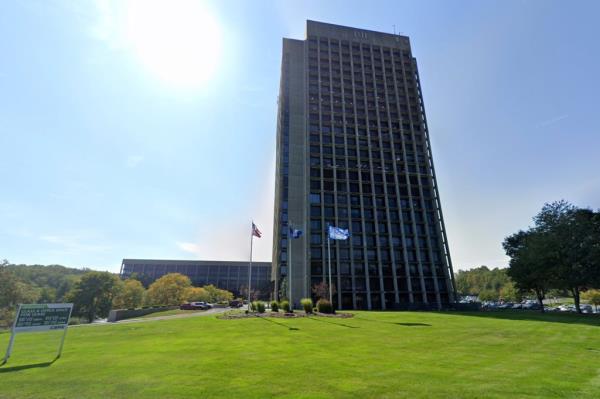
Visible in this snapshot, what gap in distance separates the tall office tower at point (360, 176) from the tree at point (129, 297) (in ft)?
112

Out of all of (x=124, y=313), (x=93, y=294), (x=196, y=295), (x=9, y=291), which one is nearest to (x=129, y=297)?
(x=93, y=294)

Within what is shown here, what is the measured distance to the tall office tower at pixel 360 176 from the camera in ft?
218

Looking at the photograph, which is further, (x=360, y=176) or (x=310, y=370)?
(x=360, y=176)

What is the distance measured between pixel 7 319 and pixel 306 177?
201ft

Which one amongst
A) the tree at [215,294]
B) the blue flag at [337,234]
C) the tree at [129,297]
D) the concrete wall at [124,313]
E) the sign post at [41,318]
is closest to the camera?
the sign post at [41,318]

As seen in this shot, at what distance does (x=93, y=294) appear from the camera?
5928 cm

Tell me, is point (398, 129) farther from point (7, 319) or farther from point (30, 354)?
point (7, 319)

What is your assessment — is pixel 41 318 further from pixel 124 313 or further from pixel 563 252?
pixel 563 252

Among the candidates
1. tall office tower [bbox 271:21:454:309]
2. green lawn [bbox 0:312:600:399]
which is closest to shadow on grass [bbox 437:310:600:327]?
green lawn [bbox 0:312:600:399]

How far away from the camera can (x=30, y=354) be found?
553 inches

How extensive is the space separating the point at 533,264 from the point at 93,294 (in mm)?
83017

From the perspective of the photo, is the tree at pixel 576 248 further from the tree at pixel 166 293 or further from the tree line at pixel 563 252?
the tree at pixel 166 293

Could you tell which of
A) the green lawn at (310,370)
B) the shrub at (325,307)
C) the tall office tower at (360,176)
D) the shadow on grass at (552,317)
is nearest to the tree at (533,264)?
the shadow on grass at (552,317)

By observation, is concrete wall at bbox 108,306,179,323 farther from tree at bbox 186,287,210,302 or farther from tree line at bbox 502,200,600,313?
tree line at bbox 502,200,600,313
